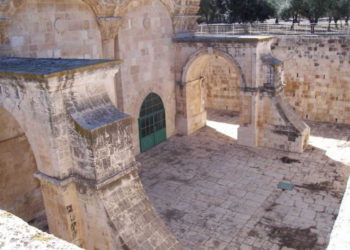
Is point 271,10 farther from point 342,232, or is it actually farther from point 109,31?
point 342,232

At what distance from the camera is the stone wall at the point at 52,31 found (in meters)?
9.48

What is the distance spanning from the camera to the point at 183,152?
14.2 m

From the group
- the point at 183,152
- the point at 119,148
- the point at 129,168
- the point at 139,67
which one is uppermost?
the point at 139,67

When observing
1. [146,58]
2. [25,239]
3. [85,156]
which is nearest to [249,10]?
[146,58]

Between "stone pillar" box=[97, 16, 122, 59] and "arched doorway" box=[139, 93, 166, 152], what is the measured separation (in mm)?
2602

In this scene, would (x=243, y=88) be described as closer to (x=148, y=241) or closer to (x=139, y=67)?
(x=139, y=67)

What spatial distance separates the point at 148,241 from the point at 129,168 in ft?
4.64

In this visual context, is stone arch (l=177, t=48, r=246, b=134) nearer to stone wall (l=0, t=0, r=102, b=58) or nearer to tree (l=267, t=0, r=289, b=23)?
stone wall (l=0, t=0, r=102, b=58)

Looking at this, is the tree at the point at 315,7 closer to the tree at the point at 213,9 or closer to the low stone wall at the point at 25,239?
the tree at the point at 213,9

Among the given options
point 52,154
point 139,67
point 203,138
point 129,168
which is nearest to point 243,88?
point 203,138

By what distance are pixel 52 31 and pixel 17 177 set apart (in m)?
4.11

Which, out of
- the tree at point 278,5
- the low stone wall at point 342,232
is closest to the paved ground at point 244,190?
the low stone wall at point 342,232

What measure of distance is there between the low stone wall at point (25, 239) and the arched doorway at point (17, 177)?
6911mm

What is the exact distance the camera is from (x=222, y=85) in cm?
1925
